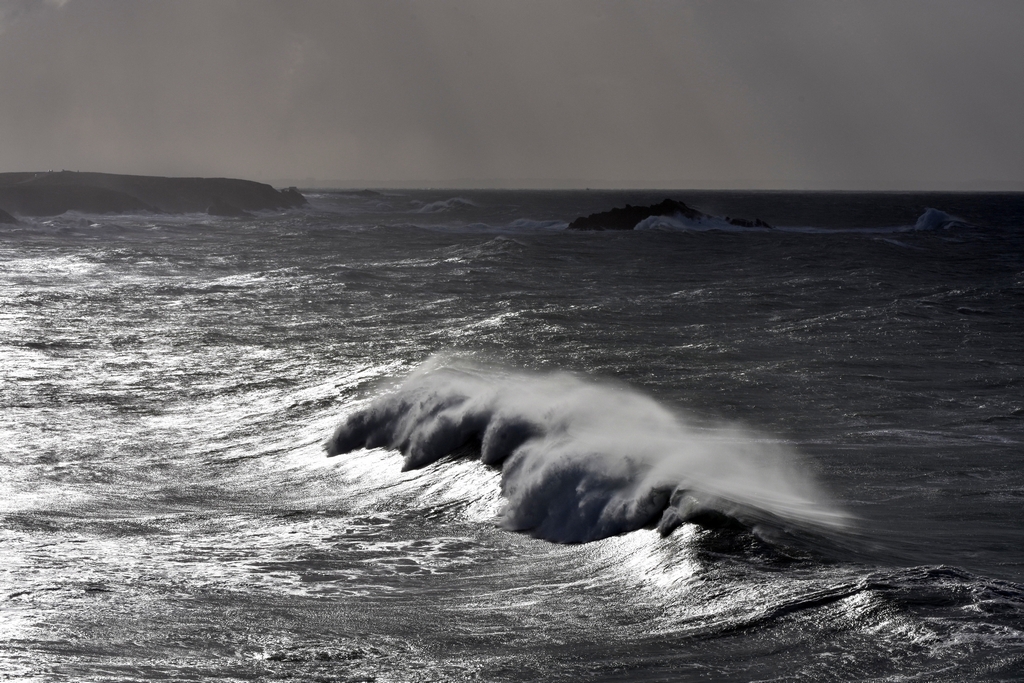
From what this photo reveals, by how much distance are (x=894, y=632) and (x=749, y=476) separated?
393 centimetres

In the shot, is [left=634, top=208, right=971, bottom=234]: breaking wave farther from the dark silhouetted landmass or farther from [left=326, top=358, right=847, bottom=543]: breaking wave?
the dark silhouetted landmass

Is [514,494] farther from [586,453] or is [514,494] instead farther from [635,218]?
[635,218]


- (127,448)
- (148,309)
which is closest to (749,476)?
(127,448)

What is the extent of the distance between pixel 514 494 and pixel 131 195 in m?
97.2

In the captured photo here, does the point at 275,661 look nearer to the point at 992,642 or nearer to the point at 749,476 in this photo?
the point at 992,642

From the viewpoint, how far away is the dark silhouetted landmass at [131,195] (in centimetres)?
8500

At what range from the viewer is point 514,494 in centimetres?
884

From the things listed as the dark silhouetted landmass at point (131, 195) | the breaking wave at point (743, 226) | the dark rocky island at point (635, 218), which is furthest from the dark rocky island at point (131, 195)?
the breaking wave at point (743, 226)

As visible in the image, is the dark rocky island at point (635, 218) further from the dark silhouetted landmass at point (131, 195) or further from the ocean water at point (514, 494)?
the dark silhouetted landmass at point (131, 195)

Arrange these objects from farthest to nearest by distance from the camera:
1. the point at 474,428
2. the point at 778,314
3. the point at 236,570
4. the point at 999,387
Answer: the point at 778,314 → the point at 999,387 → the point at 474,428 → the point at 236,570

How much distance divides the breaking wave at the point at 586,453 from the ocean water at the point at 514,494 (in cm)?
4

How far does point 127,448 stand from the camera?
39.1ft

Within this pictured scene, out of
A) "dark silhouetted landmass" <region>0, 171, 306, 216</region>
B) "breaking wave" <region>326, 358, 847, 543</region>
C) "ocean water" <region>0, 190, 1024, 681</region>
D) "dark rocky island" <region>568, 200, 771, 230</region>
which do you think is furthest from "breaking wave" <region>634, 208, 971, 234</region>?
"dark silhouetted landmass" <region>0, 171, 306, 216</region>

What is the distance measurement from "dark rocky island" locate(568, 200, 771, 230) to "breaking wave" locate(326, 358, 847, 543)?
5011 cm
